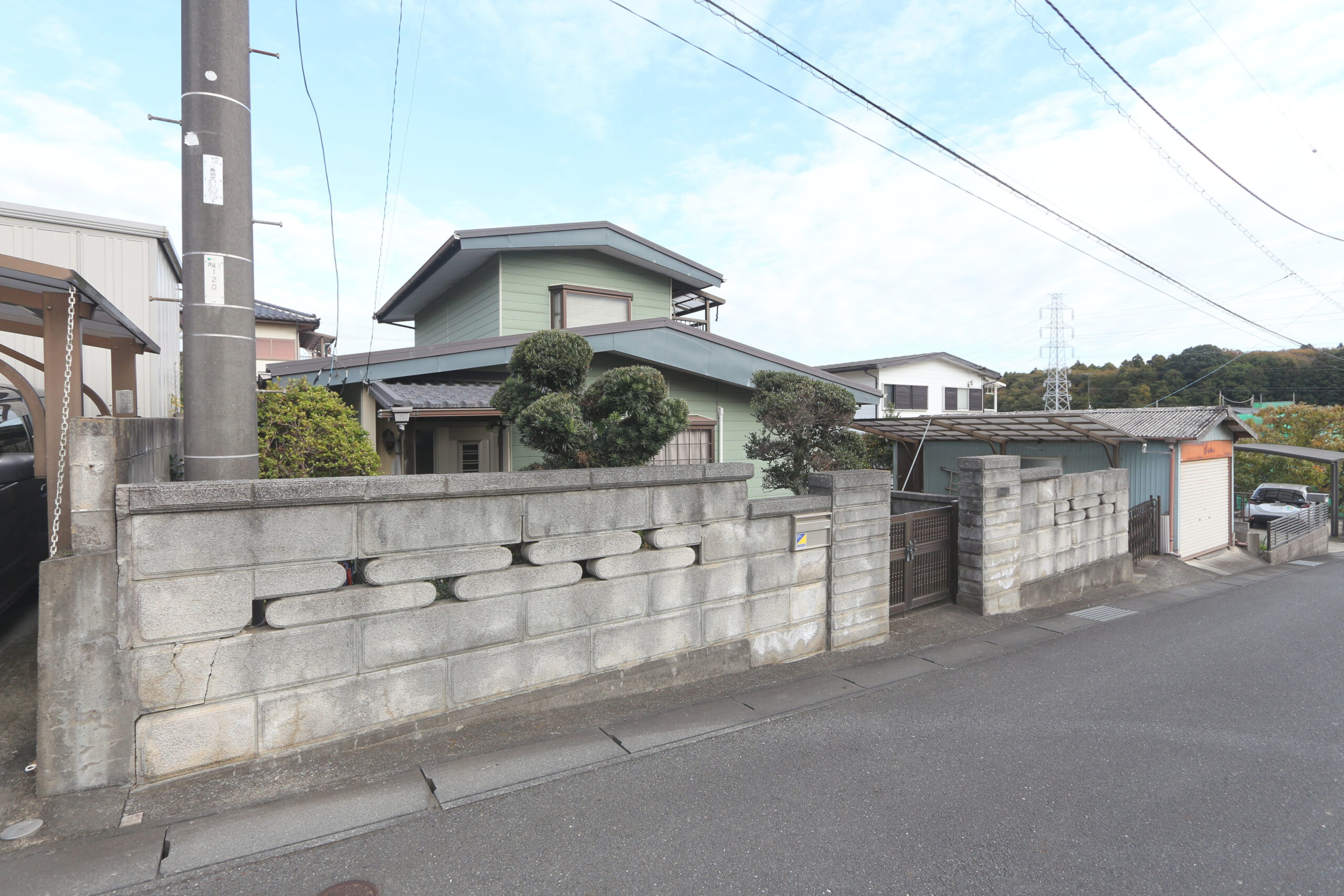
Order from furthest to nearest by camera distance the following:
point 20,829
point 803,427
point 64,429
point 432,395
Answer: point 803,427 → point 432,395 → point 64,429 → point 20,829

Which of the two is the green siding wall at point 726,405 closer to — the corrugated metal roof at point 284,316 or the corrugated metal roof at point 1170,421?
the corrugated metal roof at point 1170,421

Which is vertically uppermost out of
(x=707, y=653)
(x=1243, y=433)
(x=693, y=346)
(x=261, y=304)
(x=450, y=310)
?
(x=261, y=304)

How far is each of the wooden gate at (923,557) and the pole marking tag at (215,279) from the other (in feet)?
23.7

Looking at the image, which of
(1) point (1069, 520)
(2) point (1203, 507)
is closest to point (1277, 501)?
(2) point (1203, 507)

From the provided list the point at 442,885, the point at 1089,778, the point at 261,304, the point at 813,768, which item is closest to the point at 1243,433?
the point at 1089,778

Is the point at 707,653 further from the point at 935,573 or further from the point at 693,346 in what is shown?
the point at 693,346

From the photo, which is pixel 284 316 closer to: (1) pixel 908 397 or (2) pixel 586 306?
(2) pixel 586 306

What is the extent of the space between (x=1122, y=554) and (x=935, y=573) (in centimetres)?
499

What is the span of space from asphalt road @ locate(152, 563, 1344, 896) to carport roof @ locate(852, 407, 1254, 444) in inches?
311

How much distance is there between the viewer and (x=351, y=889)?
126 inches

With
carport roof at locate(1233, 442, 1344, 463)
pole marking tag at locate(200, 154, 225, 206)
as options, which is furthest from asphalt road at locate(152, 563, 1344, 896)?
carport roof at locate(1233, 442, 1344, 463)

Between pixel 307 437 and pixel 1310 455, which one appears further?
pixel 1310 455

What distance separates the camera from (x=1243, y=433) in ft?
53.8

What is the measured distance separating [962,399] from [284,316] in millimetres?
29885
